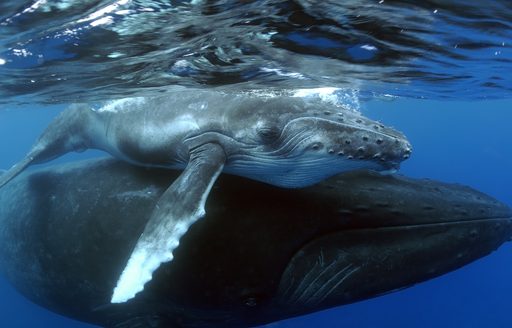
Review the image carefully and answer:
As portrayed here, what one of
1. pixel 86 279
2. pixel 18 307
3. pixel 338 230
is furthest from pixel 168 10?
pixel 18 307

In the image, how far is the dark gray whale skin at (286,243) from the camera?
6941mm

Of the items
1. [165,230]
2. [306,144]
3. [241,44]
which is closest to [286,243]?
[306,144]

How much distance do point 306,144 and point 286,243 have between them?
5.59 ft

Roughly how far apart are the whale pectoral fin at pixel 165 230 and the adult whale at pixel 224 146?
1cm

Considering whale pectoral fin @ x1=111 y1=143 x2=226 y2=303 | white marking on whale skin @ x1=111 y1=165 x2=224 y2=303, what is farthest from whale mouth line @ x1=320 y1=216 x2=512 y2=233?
white marking on whale skin @ x1=111 y1=165 x2=224 y2=303

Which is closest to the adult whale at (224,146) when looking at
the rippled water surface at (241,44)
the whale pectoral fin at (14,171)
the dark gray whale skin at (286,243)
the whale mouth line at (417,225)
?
the dark gray whale skin at (286,243)

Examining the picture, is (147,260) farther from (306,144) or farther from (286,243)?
(306,144)

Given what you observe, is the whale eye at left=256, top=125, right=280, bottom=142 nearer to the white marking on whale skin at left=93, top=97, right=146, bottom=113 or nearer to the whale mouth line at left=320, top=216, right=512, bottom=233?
the whale mouth line at left=320, top=216, right=512, bottom=233

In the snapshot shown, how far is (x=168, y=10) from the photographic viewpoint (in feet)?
23.0

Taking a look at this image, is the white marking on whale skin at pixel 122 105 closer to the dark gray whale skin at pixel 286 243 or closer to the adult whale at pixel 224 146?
the adult whale at pixel 224 146

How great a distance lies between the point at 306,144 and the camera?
6254 mm

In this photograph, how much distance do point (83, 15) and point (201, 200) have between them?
3586mm

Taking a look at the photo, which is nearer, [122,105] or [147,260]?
[147,260]

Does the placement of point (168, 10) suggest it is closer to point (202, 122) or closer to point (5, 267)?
point (202, 122)
